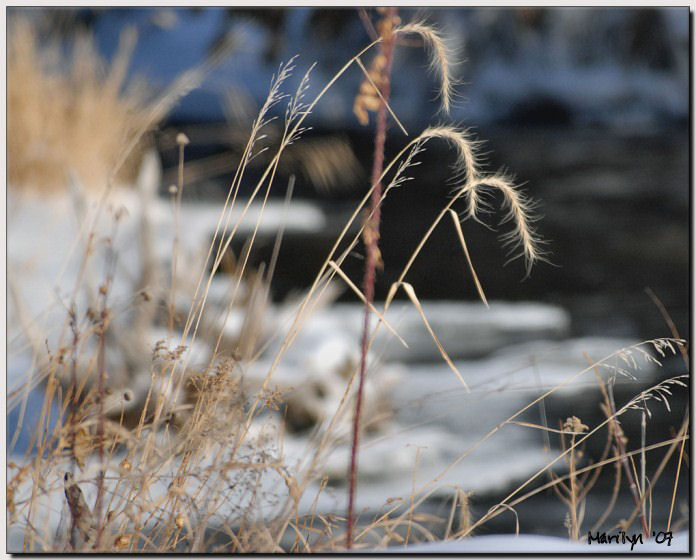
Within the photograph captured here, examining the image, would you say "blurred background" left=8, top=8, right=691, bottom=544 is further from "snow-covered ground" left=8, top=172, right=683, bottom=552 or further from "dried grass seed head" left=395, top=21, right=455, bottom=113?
"snow-covered ground" left=8, top=172, right=683, bottom=552

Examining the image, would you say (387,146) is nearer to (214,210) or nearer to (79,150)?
(214,210)

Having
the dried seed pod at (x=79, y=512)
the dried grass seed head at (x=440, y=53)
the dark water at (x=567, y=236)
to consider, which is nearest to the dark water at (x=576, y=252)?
the dark water at (x=567, y=236)

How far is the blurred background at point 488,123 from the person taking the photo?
2348mm

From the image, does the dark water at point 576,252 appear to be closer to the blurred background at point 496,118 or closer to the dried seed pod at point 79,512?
the blurred background at point 496,118

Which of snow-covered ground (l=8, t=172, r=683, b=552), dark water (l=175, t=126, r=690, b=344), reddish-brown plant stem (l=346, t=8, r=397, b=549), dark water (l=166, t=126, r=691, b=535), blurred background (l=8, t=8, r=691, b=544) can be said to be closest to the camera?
reddish-brown plant stem (l=346, t=8, r=397, b=549)

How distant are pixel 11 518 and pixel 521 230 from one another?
2.30 ft

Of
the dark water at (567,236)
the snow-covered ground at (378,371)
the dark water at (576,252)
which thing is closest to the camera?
the snow-covered ground at (378,371)

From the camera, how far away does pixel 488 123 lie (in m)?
4.21

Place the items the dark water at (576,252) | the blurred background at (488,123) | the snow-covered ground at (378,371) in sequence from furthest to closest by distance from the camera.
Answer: the dark water at (576,252) → the snow-covered ground at (378,371) → the blurred background at (488,123)

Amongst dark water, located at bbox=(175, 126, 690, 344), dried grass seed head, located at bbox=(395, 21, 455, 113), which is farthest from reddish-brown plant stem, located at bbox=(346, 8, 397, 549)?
dark water, located at bbox=(175, 126, 690, 344)

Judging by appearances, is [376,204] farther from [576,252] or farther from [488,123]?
[576,252]

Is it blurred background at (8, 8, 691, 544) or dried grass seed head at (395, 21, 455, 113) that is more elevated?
dried grass seed head at (395, 21, 455, 113)

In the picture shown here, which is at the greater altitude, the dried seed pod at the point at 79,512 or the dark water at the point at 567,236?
the dried seed pod at the point at 79,512

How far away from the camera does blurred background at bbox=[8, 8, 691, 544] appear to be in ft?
7.70
